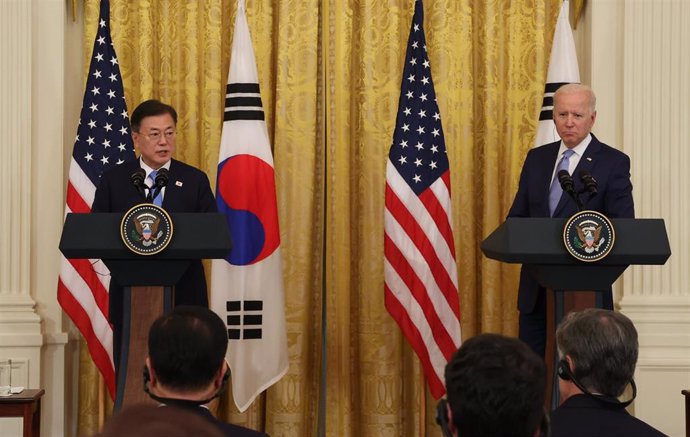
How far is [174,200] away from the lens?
471cm

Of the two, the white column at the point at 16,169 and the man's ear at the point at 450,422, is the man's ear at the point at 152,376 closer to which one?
the man's ear at the point at 450,422

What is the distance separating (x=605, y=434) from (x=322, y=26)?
4.38 metres

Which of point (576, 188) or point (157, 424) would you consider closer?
point (157, 424)

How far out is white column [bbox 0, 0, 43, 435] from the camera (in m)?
5.89

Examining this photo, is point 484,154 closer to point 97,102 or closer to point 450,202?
point 450,202

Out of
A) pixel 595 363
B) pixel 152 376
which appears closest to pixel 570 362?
pixel 595 363

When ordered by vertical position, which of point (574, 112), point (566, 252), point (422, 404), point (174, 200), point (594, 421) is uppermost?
point (574, 112)

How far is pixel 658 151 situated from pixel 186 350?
14.0 feet

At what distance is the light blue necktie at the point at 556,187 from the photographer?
180 inches

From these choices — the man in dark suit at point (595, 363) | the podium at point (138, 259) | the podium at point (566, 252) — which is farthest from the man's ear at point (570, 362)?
the podium at point (138, 259)

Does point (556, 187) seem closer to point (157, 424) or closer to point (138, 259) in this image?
point (138, 259)

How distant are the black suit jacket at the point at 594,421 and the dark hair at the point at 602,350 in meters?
0.09

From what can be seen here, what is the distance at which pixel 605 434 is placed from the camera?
2363 mm

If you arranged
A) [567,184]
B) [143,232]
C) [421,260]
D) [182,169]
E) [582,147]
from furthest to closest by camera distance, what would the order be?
[421,260]
[182,169]
[582,147]
[143,232]
[567,184]
